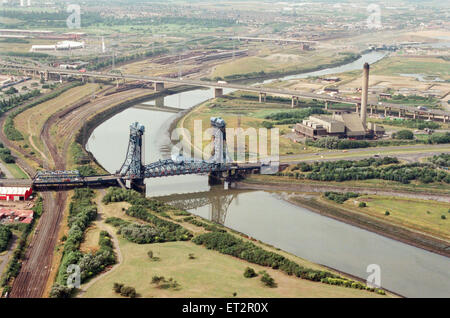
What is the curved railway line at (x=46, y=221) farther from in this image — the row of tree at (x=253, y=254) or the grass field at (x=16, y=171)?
the row of tree at (x=253, y=254)

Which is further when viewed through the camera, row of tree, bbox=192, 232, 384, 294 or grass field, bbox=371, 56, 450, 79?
grass field, bbox=371, 56, 450, 79

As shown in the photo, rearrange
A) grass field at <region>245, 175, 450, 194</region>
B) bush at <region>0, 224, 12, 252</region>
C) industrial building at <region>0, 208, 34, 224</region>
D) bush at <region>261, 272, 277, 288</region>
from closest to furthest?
bush at <region>261, 272, 277, 288</region>, bush at <region>0, 224, 12, 252</region>, industrial building at <region>0, 208, 34, 224</region>, grass field at <region>245, 175, 450, 194</region>

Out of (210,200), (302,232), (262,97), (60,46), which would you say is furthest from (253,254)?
(60,46)

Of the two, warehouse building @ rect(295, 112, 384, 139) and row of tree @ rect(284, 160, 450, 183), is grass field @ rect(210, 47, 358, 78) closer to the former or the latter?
warehouse building @ rect(295, 112, 384, 139)

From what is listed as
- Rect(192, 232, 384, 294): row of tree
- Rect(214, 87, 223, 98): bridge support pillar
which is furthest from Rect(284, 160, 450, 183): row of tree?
Rect(214, 87, 223, 98): bridge support pillar

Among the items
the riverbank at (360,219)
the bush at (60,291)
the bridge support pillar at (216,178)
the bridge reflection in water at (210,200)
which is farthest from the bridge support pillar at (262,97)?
the bush at (60,291)

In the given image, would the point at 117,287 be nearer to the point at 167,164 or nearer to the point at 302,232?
the point at 302,232
